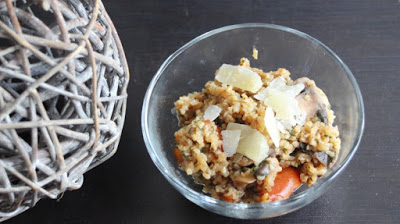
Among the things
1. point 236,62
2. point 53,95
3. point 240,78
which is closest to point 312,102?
point 240,78

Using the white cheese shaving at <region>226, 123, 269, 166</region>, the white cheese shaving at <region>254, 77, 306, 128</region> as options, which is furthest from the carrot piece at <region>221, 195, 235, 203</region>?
the white cheese shaving at <region>254, 77, 306, 128</region>

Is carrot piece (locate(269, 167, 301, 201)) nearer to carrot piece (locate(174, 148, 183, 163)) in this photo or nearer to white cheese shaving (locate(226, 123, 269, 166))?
white cheese shaving (locate(226, 123, 269, 166))

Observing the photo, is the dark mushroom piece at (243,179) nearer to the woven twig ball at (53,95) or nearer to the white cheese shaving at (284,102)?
the white cheese shaving at (284,102)

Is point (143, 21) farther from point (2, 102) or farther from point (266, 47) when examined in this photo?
point (2, 102)

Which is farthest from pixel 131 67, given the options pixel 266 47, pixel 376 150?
pixel 376 150

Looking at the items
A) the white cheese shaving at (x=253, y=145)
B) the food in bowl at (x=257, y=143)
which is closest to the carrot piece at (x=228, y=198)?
the food in bowl at (x=257, y=143)

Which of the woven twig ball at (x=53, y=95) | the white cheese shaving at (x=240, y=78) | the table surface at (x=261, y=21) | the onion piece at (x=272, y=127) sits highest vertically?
the woven twig ball at (x=53, y=95)

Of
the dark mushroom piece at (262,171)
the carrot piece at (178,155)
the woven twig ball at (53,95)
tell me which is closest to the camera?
the woven twig ball at (53,95)
